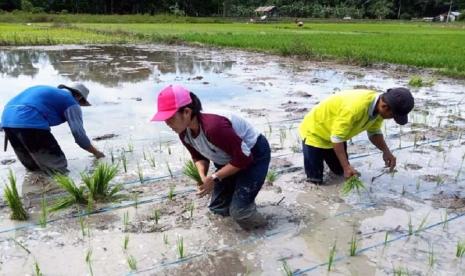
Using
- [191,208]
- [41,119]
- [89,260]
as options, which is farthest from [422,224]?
[41,119]

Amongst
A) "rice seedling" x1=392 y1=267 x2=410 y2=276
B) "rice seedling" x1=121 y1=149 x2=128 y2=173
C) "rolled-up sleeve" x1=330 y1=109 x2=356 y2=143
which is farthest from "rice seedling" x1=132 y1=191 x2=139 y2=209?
"rice seedling" x1=392 y1=267 x2=410 y2=276

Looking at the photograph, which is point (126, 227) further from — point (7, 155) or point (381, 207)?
point (7, 155)

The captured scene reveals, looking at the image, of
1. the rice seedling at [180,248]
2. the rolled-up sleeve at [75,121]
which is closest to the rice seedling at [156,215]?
the rice seedling at [180,248]

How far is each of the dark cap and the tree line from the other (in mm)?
49108

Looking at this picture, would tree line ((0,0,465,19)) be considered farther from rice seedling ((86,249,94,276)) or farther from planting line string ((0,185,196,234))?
rice seedling ((86,249,94,276))

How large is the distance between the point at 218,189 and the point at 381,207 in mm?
1290

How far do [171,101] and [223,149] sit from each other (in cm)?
46

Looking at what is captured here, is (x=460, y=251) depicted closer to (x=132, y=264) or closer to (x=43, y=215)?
(x=132, y=264)

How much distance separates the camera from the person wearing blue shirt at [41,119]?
418cm

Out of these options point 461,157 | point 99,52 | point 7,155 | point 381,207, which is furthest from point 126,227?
point 99,52

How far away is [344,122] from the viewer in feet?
11.7

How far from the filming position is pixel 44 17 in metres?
40.8

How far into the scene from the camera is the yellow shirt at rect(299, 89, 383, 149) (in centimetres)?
355

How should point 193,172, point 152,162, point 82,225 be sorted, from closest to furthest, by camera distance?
point 82,225
point 193,172
point 152,162
